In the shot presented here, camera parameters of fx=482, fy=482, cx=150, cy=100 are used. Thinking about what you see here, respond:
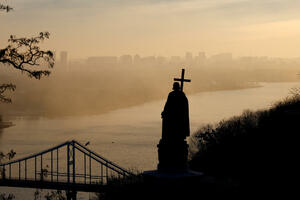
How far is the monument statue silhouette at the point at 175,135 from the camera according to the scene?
14156mm

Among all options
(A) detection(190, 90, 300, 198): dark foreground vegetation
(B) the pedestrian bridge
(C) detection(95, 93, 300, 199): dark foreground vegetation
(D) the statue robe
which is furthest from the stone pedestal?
(B) the pedestrian bridge

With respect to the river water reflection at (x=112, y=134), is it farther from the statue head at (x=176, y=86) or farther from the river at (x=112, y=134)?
the statue head at (x=176, y=86)

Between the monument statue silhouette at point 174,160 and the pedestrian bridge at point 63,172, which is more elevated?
the monument statue silhouette at point 174,160

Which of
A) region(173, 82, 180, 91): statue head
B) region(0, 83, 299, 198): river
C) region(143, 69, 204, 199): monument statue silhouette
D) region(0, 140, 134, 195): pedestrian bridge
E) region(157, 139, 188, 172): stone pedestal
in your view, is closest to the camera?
region(143, 69, 204, 199): monument statue silhouette

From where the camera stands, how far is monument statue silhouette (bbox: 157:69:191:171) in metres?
14.2

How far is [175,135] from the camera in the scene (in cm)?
1456

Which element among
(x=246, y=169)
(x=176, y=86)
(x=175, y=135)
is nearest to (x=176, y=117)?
(x=175, y=135)

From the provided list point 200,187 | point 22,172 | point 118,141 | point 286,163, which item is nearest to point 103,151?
point 118,141

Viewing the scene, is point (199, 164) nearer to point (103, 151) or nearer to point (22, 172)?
point (22, 172)

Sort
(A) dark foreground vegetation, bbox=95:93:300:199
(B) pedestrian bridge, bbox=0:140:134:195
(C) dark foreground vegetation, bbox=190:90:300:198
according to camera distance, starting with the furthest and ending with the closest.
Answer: (B) pedestrian bridge, bbox=0:140:134:195, (C) dark foreground vegetation, bbox=190:90:300:198, (A) dark foreground vegetation, bbox=95:93:300:199

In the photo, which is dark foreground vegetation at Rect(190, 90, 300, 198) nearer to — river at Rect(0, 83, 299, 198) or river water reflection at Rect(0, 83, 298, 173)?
river at Rect(0, 83, 299, 198)

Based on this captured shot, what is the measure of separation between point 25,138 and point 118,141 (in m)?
22.5

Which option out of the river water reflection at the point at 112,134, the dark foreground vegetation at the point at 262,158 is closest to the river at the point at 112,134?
the river water reflection at the point at 112,134

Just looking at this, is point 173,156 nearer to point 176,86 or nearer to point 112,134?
point 176,86
